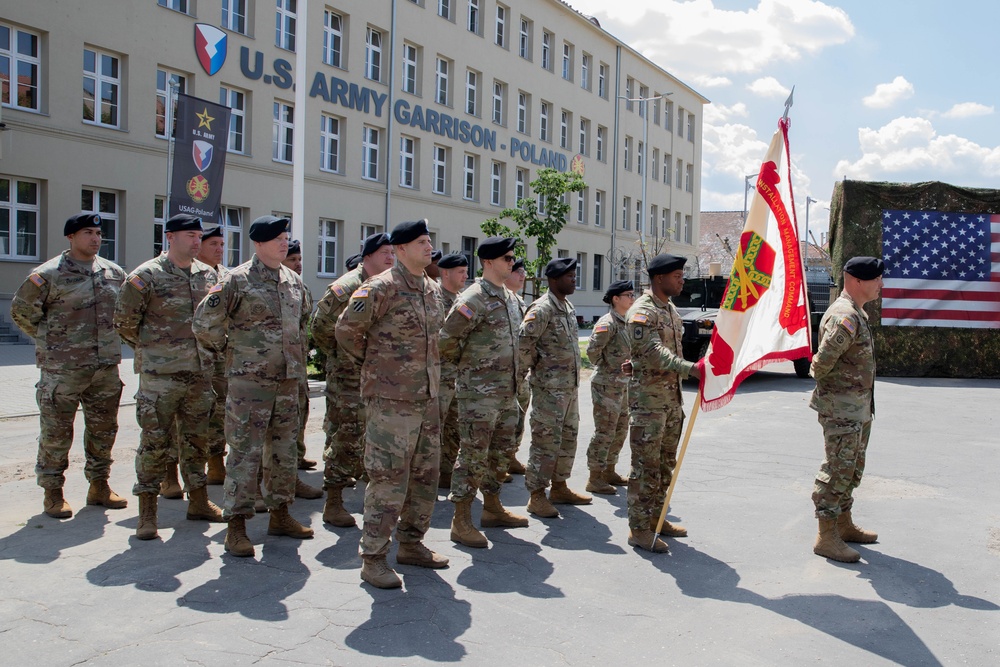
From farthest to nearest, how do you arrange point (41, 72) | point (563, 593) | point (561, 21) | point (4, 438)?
point (561, 21)
point (41, 72)
point (4, 438)
point (563, 593)

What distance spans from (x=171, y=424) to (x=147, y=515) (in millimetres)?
595

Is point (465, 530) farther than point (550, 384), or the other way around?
point (550, 384)

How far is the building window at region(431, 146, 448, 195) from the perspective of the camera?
30.2 metres

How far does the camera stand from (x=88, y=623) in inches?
150

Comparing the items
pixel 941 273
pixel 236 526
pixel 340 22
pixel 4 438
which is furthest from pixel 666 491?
pixel 340 22

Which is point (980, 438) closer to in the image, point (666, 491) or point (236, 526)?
point (666, 491)

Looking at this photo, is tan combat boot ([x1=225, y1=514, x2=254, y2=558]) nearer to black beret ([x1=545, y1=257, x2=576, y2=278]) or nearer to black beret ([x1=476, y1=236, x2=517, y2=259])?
black beret ([x1=476, y1=236, x2=517, y2=259])

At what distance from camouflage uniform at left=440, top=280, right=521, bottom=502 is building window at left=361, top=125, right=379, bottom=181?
890 inches

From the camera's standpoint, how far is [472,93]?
3169 centimetres

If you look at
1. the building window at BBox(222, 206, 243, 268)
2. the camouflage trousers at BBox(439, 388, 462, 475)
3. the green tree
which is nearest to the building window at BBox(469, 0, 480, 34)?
the green tree

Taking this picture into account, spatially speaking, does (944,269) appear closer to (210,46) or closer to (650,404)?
(650,404)

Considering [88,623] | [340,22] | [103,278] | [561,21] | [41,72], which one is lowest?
[88,623]

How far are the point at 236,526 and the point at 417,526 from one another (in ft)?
3.53

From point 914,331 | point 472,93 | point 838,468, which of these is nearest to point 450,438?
point 838,468
